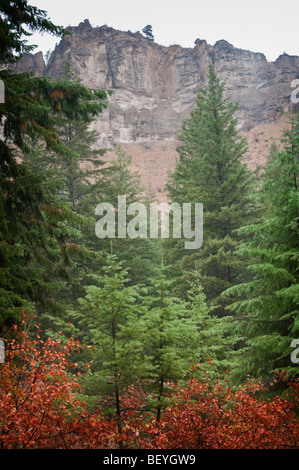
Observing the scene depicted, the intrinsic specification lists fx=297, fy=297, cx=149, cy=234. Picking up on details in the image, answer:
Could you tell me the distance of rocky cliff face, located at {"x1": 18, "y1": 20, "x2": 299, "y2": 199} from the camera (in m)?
76.2

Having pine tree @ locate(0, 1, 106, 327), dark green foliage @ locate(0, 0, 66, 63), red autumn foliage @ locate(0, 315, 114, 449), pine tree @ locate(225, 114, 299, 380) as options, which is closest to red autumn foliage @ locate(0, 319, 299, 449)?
red autumn foliage @ locate(0, 315, 114, 449)

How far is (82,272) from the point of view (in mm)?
13109

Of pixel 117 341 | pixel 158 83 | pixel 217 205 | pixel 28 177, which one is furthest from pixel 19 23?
pixel 158 83

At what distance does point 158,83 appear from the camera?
92.8 m

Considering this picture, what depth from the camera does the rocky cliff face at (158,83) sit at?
76188mm

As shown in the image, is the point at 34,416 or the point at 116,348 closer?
the point at 34,416

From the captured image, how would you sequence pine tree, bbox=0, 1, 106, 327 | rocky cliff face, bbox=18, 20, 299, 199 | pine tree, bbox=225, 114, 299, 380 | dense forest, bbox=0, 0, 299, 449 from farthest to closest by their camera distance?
rocky cliff face, bbox=18, 20, 299, 199, pine tree, bbox=0, 1, 106, 327, pine tree, bbox=225, 114, 299, 380, dense forest, bbox=0, 0, 299, 449

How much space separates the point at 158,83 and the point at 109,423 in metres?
101

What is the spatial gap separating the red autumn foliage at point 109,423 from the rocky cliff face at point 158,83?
211ft

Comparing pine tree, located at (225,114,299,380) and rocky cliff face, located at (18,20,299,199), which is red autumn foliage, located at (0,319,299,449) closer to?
pine tree, located at (225,114,299,380)

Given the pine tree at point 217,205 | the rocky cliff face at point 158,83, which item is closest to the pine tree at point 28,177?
the pine tree at point 217,205

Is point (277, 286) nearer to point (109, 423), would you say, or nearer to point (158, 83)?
point (109, 423)

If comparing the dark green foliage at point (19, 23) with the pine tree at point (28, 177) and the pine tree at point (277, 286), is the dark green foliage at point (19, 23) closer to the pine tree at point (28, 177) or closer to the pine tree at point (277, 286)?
the pine tree at point (28, 177)

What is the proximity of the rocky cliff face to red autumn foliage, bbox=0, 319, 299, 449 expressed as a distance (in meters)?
64.3
